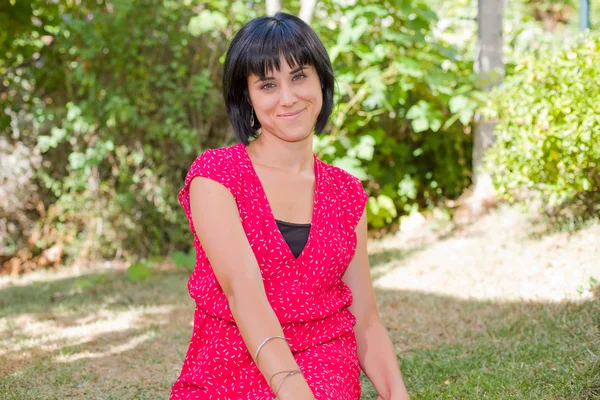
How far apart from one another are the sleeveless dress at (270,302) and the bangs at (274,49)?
10.1 inches

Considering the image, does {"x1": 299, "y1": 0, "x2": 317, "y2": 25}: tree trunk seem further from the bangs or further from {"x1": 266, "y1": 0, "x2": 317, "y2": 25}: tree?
the bangs

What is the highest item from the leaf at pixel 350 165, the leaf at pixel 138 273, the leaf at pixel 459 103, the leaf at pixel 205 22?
the leaf at pixel 205 22

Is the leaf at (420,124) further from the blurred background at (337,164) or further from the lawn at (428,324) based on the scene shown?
the lawn at (428,324)

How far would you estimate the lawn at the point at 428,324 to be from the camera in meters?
2.85

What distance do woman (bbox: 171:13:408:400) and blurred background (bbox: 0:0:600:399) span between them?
1023mm

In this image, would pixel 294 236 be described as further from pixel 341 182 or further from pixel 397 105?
pixel 397 105

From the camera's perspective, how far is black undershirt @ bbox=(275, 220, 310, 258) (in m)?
2.14

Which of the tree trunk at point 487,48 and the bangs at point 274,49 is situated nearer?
the bangs at point 274,49

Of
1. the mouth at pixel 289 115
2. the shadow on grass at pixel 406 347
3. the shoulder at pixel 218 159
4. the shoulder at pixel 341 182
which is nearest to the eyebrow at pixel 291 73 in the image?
the mouth at pixel 289 115

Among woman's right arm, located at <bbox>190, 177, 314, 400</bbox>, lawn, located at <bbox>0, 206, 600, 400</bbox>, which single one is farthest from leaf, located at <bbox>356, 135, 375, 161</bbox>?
woman's right arm, located at <bbox>190, 177, 314, 400</bbox>

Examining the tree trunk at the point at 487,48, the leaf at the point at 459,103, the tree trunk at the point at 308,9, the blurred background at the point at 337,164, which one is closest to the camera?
the blurred background at the point at 337,164

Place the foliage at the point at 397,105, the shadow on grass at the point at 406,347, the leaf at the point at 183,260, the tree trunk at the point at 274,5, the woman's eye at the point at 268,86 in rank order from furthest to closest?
→ the leaf at the point at 183,260
the foliage at the point at 397,105
the tree trunk at the point at 274,5
the shadow on grass at the point at 406,347
the woman's eye at the point at 268,86

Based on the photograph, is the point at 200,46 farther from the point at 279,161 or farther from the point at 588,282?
the point at 279,161

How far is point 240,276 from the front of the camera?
1952mm
